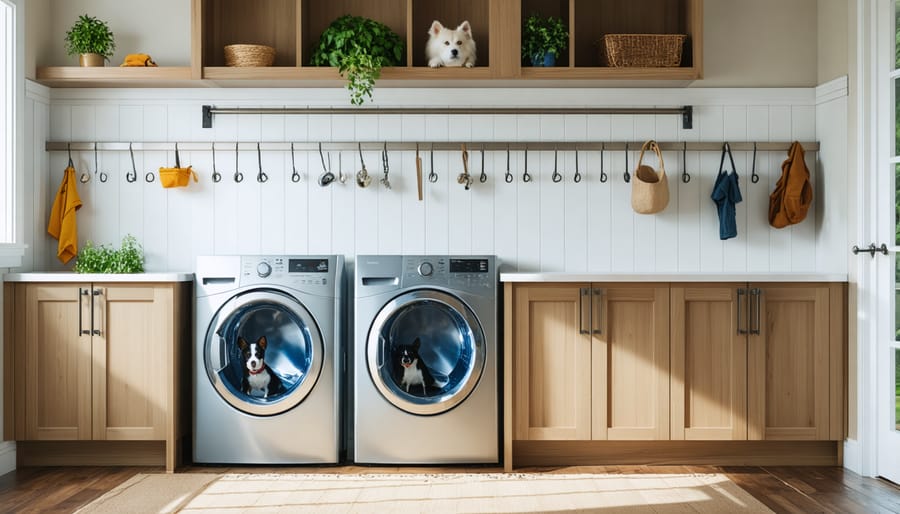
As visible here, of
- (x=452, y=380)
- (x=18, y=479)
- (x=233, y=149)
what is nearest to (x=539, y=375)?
(x=452, y=380)

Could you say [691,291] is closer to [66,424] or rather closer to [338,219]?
[338,219]

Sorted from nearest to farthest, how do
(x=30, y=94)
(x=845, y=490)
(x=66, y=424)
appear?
(x=845, y=490) < (x=66, y=424) < (x=30, y=94)

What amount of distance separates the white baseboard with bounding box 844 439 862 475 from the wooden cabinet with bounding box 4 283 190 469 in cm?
291

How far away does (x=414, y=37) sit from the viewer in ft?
13.1

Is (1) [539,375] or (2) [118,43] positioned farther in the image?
(2) [118,43]

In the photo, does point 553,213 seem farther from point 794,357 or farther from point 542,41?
point 794,357

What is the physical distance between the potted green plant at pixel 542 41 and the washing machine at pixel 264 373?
1305 millimetres

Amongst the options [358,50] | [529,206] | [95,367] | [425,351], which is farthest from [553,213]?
[95,367]

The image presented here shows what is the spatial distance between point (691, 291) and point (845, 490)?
98cm

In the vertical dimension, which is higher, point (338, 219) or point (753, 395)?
point (338, 219)

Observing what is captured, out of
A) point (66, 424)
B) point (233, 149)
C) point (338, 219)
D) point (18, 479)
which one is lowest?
point (18, 479)

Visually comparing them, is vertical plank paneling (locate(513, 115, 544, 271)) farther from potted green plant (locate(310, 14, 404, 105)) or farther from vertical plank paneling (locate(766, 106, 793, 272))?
vertical plank paneling (locate(766, 106, 793, 272))

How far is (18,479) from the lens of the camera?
3.41m

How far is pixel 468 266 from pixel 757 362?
1.31m
